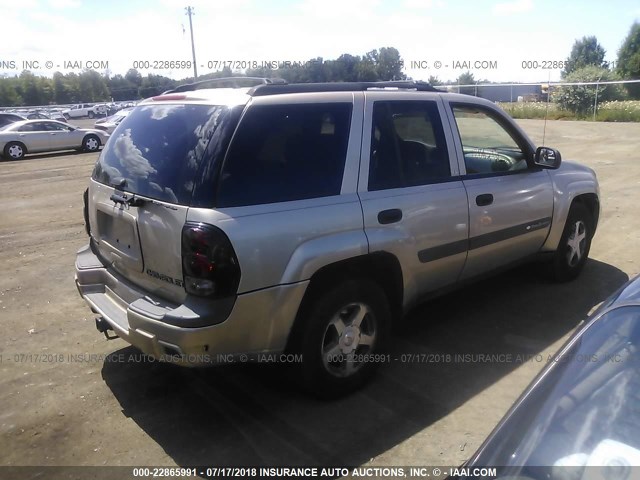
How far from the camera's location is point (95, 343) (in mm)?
4406

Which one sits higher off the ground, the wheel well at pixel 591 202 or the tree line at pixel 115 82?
the tree line at pixel 115 82

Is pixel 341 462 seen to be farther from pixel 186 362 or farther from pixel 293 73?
pixel 293 73

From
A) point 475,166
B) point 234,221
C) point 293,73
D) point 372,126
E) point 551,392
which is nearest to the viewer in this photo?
point 551,392

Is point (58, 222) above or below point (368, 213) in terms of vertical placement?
below

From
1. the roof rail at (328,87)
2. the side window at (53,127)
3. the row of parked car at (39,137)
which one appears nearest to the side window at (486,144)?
the roof rail at (328,87)

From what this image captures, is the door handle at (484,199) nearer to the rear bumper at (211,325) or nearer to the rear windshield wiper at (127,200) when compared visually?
the rear bumper at (211,325)

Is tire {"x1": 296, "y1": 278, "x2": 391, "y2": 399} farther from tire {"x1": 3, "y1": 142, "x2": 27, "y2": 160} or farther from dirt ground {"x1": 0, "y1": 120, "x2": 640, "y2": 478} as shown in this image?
tire {"x1": 3, "y1": 142, "x2": 27, "y2": 160}

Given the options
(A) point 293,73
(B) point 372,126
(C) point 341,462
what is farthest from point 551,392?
(A) point 293,73

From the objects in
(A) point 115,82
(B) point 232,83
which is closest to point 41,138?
(B) point 232,83

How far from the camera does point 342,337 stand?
3.49 m

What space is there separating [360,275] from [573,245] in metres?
2.92

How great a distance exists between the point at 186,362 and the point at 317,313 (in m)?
0.79

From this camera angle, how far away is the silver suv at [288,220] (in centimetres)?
296

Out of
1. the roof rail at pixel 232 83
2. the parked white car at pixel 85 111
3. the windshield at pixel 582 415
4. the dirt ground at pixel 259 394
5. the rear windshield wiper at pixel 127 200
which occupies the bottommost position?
the dirt ground at pixel 259 394
